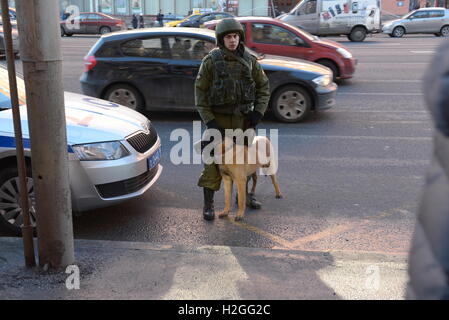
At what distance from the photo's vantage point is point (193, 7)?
4200cm

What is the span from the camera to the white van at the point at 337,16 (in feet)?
76.4

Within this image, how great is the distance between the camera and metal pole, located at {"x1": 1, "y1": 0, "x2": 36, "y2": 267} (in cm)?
316

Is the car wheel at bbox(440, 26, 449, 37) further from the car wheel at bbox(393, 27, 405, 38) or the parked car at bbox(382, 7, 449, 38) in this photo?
the car wheel at bbox(393, 27, 405, 38)

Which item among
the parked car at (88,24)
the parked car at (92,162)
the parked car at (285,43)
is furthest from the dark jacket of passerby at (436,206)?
the parked car at (88,24)

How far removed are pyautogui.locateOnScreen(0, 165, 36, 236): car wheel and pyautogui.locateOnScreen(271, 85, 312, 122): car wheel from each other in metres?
5.27

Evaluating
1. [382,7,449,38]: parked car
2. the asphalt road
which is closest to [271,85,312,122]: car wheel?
the asphalt road

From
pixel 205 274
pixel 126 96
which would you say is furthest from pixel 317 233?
pixel 126 96

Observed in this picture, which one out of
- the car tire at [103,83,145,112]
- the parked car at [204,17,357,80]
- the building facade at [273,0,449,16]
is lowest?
the car tire at [103,83,145,112]

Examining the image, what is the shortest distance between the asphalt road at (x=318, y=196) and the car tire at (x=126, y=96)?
1.55ft

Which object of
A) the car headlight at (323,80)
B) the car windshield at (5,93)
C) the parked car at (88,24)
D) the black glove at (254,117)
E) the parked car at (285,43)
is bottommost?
the car headlight at (323,80)

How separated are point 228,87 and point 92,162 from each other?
4.33 ft

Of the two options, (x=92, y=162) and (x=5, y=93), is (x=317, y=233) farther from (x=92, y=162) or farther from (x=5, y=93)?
(x=5, y=93)

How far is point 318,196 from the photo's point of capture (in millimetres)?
5480

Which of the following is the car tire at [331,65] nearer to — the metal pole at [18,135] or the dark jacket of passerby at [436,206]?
the metal pole at [18,135]
